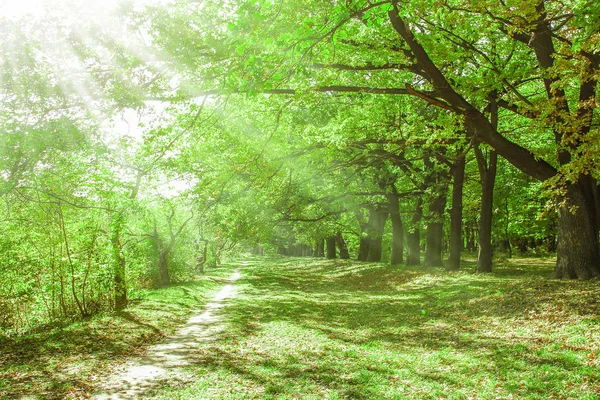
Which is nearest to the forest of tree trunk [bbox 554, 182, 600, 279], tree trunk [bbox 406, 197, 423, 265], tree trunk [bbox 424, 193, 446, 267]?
tree trunk [bbox 554, 182, 600, 279]

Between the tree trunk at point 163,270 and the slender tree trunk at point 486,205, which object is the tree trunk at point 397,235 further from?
the tree trunk at point 163,270

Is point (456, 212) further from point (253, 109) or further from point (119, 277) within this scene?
point (119, 277)

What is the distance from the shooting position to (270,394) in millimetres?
6715

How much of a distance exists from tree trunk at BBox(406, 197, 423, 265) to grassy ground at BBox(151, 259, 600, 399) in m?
8.93

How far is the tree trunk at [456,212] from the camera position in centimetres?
1995

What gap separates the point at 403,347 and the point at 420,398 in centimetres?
322

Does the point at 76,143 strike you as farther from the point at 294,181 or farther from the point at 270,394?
the point at 294,181

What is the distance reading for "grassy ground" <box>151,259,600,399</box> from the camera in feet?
21.4

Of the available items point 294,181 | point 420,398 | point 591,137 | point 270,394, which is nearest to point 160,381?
point 270,394

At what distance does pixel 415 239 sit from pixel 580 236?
15.6 meters

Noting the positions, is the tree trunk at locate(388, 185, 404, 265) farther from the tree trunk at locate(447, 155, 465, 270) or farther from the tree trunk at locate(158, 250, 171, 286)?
the tree trunk at locate(158, 250, 171, 286)

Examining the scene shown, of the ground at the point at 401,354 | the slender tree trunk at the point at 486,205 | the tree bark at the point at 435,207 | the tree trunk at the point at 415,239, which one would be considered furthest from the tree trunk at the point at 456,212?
the ground at the point at 401,354

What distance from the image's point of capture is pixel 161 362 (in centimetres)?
895

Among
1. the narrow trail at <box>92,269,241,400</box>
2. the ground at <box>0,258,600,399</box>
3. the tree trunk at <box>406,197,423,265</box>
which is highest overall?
the tree trunk at <box>406,197,423,265</box>
